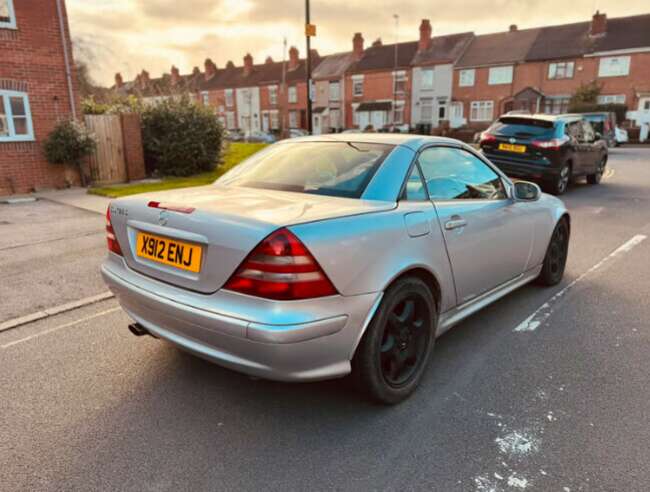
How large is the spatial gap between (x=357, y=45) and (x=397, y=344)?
180 feet

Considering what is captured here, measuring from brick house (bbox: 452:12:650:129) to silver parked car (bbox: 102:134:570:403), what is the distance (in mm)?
41975

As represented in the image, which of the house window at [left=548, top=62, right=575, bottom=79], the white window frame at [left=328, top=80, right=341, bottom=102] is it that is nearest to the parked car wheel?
the house window at [left=548, top=62, right=575, bottom=79]

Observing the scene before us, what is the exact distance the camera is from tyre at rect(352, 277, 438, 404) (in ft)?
8.81

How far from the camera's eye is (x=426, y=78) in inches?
1843

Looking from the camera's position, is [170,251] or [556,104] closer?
[170,251]

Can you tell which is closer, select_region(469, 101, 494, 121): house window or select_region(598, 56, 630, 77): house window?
select_region(598, 56, 630, 77): house window

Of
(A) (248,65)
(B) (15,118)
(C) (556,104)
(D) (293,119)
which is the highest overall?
(A) (248,65)

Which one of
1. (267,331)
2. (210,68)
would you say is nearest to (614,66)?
(267,331)

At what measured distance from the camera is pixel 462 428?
269 centimetres

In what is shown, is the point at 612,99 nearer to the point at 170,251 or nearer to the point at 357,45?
A: the point at 357,45

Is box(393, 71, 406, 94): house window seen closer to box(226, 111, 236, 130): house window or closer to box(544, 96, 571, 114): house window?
box(544, 96, 571, 114): house window

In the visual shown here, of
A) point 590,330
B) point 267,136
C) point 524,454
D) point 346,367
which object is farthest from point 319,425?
point 267,136

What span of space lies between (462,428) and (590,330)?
6.38 feet

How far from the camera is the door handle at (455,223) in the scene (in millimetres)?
3176
